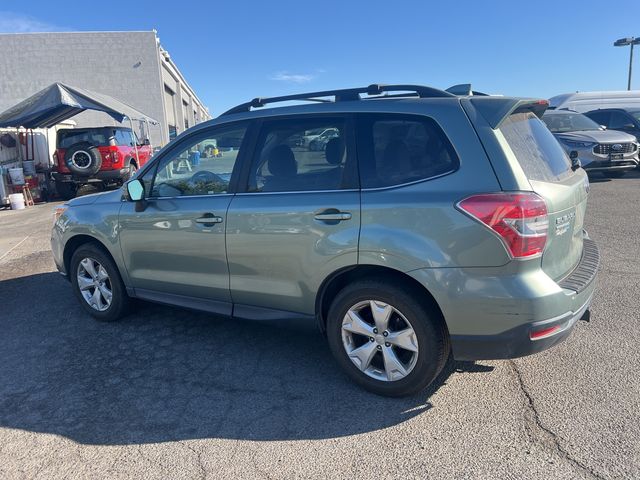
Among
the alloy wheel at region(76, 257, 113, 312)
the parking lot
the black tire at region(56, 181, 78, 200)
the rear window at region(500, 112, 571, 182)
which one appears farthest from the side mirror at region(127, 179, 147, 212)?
the black tire at region(56, 181, 78, 200)

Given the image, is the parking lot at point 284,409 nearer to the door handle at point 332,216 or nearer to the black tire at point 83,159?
the door handle at point 332,216

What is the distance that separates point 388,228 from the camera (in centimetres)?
294

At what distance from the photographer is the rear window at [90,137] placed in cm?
1432

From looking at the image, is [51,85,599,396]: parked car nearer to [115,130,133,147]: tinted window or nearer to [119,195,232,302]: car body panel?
[119,195,232,302]: car body panel

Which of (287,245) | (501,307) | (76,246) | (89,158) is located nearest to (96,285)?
(76,246)

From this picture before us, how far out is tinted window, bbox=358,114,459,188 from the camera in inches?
114

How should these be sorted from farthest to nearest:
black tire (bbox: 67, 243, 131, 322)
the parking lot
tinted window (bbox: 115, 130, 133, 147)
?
tinted window (bbox: 115, 130, 133, 147)
black tire (bbox: 67, 243, 131, 322)
the parking lot

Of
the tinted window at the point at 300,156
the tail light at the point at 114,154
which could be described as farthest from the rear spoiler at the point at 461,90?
the tail light at the point at 114,154

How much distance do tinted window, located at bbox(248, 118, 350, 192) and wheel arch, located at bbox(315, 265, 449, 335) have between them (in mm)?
565

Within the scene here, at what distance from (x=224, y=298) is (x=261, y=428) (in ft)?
3.87

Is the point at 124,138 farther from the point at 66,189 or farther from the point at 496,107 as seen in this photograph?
the point at 496,107

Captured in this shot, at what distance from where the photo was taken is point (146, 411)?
315 centimetres

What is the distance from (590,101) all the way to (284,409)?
760 inches

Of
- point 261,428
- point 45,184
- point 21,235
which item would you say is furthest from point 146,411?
point 45,184
